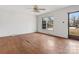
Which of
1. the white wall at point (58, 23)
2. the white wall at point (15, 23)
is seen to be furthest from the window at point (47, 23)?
the white wall at point (15, 23)

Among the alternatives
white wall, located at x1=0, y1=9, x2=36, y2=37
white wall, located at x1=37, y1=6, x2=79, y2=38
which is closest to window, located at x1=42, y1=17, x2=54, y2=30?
white wall, located at x1=37, y1=6, x2=79, y2=38

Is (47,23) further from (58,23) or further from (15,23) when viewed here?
(15,23)

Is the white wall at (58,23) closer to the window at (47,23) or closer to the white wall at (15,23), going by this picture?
the window at (47,23)

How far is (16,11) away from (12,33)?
59 cm

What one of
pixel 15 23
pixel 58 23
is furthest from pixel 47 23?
pixel 15 23

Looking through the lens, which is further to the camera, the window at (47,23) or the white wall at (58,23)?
the white wall at (58,23)

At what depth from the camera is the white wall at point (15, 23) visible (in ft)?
7.47

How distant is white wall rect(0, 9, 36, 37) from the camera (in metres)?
2.28

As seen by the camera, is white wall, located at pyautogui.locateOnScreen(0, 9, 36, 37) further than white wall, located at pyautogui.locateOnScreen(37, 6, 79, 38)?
No

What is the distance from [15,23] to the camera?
266 centimetres

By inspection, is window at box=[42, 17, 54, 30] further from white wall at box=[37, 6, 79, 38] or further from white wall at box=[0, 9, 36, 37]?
white wall at box=[0, 9, 36, 37]

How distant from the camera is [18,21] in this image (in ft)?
8.69

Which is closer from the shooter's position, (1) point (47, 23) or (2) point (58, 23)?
(1) point (47, 23)
